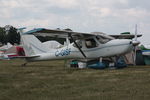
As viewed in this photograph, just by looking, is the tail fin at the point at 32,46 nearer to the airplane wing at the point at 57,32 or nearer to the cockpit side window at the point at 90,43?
the airplane wing at the point at 57,32

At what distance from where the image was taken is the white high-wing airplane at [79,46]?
14.4 m

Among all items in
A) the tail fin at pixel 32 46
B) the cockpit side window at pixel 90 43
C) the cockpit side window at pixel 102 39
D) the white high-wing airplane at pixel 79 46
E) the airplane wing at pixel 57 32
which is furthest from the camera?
the tail fin at pixel 32 46

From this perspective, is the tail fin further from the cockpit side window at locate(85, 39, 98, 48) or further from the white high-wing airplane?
the cockpit side window at locate(85, 39, 98, 48)

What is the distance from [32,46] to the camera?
17.9m

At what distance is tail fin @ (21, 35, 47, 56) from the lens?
17703 mm

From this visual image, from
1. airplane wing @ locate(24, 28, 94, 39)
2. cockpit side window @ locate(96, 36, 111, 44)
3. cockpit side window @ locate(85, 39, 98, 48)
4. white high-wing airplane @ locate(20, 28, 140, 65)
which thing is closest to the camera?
airplane wing @ locate(24, 28, 94, 39)

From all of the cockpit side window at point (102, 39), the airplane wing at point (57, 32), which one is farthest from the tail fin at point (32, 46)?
the cockpit side window at point (102, 39)

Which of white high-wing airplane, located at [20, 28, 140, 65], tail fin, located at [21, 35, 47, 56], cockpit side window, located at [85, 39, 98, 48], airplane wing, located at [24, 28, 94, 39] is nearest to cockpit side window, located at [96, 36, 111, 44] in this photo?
white high-wing airplane, located at [20, 28, 140, 65]

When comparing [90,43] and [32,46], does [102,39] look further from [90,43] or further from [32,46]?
[32,46]

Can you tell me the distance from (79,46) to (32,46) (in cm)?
348

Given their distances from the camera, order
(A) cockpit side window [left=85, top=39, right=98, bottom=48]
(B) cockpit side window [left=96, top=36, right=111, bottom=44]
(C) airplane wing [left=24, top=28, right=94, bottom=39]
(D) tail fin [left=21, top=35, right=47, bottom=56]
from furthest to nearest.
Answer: (D) tail fin [left=21, top=35, right=47, bottom=56] → (A) cockpit side window [left=85, top=39, right=98, bottom=48] → (B) cockpit side window [left=96, top=36, right=111, bottom=44] → (C) airplane wing [left=24, top=28, right=94, bottom=39]

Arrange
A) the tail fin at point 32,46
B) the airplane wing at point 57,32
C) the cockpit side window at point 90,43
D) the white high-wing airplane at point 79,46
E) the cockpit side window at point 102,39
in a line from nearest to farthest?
1. the airplane wing at point 57,32
2. the white high-wing airplane at point 79,46
3. the cockpit side window at point 102,39
4. the cockpit side window at point 90,43
5. the tail fin at point 32,46

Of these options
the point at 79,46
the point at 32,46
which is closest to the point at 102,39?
the point at 79,46

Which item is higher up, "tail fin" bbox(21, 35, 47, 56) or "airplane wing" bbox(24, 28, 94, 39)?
"airplane wing" bbox(24, 28, 94, 39)
